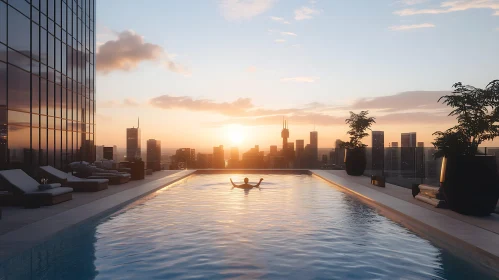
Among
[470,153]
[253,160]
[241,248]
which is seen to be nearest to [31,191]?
[241,248]

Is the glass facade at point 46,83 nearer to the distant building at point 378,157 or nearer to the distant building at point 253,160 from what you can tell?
the distant building at point 253,160

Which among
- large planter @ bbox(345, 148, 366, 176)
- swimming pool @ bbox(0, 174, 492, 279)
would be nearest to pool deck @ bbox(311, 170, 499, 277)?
swimming pool @ bbox(0, 174, 492, 279)

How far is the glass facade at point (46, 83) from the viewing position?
1462cm

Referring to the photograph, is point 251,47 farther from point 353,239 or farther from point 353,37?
point 353,239

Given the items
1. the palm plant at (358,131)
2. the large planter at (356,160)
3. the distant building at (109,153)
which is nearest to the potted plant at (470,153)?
the large planter at (356,160)

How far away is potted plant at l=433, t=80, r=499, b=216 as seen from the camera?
8.59 m

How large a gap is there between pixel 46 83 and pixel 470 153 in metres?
17.9

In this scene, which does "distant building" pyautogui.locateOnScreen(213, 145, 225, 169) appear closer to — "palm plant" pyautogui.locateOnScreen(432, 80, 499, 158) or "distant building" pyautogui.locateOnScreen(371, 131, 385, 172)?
"distant building" pyautogui.locateOnScreen(371, 131, 385, 172)

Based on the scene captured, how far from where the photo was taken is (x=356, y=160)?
21188 millimetres

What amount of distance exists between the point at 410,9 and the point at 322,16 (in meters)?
3.39

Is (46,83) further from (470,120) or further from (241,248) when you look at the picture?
(470,120)

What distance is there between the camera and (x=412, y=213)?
8969 millimetres

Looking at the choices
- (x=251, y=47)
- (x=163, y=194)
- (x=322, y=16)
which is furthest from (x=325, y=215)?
(x=251, y=47)

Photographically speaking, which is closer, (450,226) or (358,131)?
(450,226)
